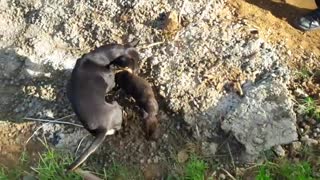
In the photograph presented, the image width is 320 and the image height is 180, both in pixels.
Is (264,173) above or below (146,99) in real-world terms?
below

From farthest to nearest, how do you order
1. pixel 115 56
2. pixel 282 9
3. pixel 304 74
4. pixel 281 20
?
1. pixel 282 9
2. pixel 281 20
3. pixel 304 74
4. pixel 115 56

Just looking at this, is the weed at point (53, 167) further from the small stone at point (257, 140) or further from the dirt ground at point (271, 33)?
the small stone at point (257, 140)

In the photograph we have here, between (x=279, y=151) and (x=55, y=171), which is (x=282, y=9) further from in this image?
(x=55, y=171)

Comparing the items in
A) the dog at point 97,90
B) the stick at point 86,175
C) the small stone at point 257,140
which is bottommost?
the stick at point 86,175

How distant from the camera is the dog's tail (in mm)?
4422

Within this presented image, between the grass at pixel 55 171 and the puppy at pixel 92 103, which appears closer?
the puppy at pixel 92 103

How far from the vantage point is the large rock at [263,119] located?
4.62m

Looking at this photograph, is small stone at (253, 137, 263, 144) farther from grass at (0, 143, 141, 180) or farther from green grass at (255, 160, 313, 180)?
grass at (0, 143, 141, 180)

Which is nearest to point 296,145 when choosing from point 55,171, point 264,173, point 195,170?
point 264,173

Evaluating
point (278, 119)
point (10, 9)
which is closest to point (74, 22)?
point (10, 9)

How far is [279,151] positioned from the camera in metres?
4.58

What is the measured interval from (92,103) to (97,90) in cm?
14

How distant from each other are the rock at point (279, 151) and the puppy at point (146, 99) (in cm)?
82

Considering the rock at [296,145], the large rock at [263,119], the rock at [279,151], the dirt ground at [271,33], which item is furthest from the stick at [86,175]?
the rock at [296,145]
